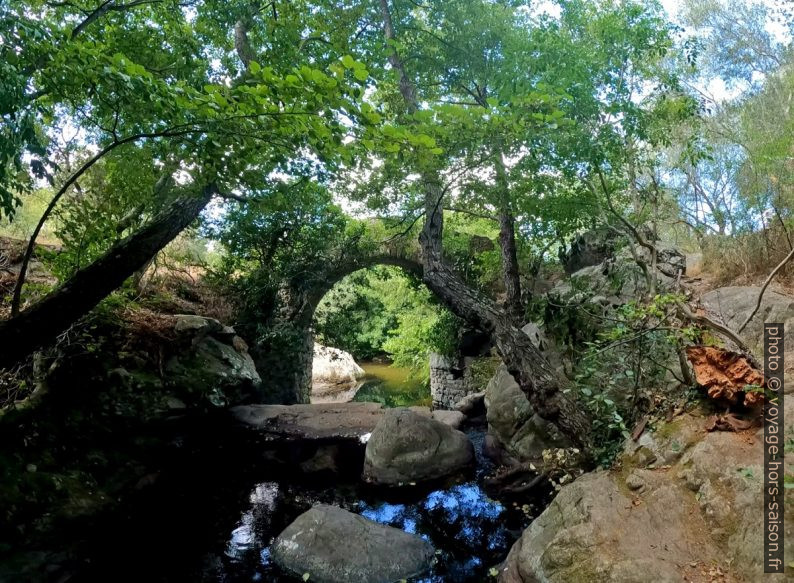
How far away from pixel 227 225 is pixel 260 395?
411cm

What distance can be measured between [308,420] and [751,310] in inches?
295

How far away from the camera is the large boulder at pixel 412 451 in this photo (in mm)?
6242

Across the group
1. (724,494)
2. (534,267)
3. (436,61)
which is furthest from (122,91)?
(534,267)

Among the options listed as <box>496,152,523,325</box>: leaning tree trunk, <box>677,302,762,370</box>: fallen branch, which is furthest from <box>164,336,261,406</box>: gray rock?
<box>677,302,762,370</box>: fallen branch

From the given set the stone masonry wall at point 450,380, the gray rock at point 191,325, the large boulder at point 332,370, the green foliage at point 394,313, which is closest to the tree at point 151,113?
→ the gray rock at point 191,325

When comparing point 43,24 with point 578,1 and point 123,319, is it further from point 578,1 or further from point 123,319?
point 578,1

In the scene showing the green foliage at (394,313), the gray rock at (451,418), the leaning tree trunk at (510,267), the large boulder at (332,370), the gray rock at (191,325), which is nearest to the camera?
the gray rock at (191,325)

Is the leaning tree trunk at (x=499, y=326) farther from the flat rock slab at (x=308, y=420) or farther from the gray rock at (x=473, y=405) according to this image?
the gray rock at (x=473, y=405)

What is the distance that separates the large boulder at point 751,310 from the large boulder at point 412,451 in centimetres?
388

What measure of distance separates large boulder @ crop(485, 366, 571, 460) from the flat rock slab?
2783mm

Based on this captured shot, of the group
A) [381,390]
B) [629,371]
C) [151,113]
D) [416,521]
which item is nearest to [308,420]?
[416,521]

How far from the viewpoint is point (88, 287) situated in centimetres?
455

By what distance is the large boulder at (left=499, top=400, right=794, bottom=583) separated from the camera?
101 inches

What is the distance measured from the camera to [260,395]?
34.6 feet
